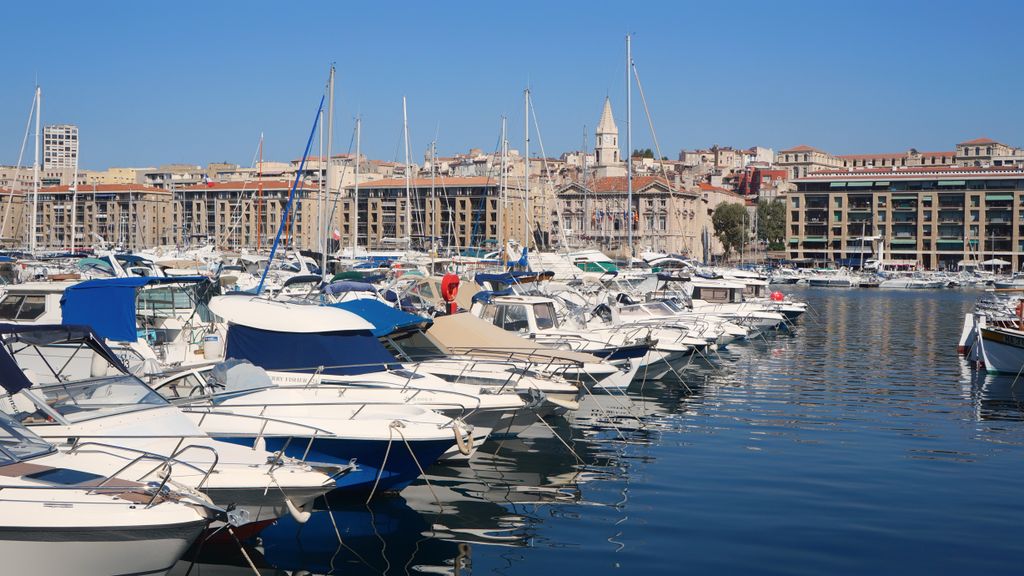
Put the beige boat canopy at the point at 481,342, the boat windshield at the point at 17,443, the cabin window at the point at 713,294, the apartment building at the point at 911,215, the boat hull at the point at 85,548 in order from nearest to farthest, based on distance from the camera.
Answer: the boat hull at the point at 85,548 → the boat windshield at the point at 17,443 → the beige boat canopy at the point at 481,342 → the cabin window at the point at 713,294 → the apartment building at the point at 911,215

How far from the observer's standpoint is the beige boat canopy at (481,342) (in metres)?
19.7

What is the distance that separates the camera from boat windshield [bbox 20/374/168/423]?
11742mm

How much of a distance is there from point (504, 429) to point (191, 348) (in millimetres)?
6642

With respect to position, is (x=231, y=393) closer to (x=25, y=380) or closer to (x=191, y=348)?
(x=25, y=380)

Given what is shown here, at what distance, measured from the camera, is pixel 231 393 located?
13914mm

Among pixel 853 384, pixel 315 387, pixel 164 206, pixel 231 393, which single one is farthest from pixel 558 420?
pixel 164 206

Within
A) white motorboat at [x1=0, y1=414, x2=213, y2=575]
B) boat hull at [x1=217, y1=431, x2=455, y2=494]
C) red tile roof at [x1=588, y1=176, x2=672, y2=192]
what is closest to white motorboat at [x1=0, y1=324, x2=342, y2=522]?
white motorboat at [x1=0, y1=414, x2=213, y2=575]

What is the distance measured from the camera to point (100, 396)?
12.0 metres

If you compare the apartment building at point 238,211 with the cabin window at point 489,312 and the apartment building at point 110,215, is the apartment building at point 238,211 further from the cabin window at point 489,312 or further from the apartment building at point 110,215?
the cabin window at point 489,312

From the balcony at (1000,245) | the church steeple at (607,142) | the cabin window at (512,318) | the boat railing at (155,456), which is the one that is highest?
the church steeple at (607,142)

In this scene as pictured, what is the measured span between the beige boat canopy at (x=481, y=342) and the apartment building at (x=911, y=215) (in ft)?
362

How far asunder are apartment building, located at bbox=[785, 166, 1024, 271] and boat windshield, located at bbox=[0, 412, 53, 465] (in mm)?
121666

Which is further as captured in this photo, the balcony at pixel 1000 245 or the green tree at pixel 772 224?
the green tree at pixel 772 224

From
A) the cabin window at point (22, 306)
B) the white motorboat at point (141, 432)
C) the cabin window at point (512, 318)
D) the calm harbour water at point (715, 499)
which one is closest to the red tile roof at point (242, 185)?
the cabin window at point (512, 318)
